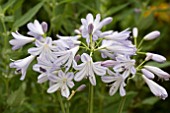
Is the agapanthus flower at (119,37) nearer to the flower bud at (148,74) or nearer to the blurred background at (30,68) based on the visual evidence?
the flower bud at (148,74)

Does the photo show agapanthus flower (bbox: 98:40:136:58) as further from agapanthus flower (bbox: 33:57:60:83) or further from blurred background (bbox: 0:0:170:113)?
blurred background (bbox: 0:0:170:113)

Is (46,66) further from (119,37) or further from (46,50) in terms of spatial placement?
(119,37)

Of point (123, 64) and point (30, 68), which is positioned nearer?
point (123, 64)

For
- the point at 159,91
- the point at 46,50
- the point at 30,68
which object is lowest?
the point at 159,91

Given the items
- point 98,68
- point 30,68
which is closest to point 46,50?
point 98,68

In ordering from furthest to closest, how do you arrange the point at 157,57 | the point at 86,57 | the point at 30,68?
the point at 30,68 < the point at 157,57 < the point at 86,57

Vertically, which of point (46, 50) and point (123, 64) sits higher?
point (46, 50)

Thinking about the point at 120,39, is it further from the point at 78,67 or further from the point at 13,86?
the point at 13,86

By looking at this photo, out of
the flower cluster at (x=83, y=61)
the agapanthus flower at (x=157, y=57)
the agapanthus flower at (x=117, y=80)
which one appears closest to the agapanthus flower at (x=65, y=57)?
the flower cluster at (x=83, y=61)
